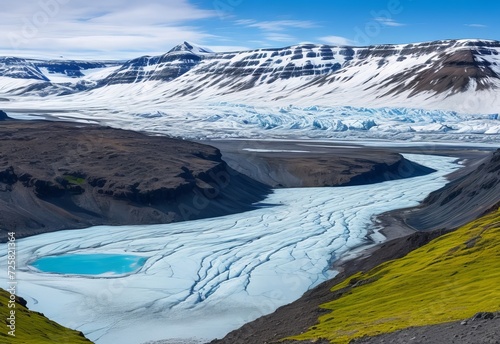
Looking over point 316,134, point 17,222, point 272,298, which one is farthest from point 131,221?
point 316,134

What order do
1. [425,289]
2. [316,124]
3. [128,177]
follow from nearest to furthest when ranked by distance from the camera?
[425,289], [128,177], [316,124]

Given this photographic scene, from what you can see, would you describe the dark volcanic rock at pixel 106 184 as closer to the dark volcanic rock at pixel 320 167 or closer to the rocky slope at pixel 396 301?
the dark volcanic rock at pixel 320 167

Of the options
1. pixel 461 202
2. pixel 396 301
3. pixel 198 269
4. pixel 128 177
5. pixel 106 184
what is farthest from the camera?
pixel 128 177

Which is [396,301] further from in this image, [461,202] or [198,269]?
[461,202]

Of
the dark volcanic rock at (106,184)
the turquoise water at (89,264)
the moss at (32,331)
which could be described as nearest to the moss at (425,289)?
the moss at (32,331)

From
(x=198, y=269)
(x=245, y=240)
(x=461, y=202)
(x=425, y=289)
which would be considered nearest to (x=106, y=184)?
(x=245, y=240)

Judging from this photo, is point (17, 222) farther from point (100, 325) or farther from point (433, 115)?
point (433, 115)
